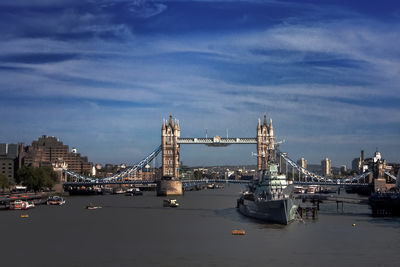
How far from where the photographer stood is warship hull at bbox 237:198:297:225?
6322cm

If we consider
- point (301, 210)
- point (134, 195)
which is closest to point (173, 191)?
point (134, 195)

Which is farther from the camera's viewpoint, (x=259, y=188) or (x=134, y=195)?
(x=134, y=195)

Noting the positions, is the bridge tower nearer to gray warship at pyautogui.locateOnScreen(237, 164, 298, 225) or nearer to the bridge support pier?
the bridge support pier

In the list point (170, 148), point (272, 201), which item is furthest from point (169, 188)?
point (272, 201)

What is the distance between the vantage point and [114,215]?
80562mm

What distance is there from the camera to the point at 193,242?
51.5 metres

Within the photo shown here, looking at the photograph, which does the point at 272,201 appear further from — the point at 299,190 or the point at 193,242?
the point at 299,190

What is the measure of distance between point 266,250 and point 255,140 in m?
117

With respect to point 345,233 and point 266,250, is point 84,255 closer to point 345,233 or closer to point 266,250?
point 266,250

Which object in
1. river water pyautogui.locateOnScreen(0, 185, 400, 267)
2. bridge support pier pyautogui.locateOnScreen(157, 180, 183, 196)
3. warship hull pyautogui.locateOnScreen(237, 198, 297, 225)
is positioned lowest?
river water pyautogui.locateOnScreen(0, 185, 400, 267)

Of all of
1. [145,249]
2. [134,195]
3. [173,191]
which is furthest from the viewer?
[134,195]

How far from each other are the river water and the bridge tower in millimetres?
89323

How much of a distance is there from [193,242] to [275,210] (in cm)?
1584

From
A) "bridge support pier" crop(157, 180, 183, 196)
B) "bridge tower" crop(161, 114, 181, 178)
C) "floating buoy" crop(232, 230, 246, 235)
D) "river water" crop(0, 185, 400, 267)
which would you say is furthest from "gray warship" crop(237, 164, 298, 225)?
"bridge tower" crop(161, 114, 181, 178)
